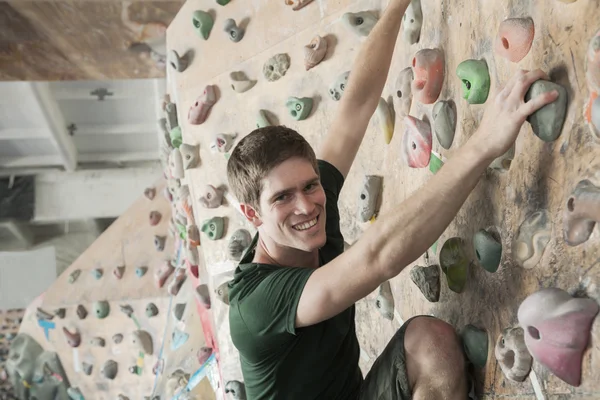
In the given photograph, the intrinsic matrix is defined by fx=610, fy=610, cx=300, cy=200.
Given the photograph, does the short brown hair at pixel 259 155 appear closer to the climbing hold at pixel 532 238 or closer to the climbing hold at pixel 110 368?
the climbing hold at pixel 532 238

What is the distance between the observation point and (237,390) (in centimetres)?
261

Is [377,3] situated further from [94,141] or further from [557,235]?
[94,141]

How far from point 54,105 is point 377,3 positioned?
4.59 meters

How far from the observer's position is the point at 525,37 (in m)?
1.15

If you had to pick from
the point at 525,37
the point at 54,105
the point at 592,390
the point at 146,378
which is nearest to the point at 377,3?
the point at 525,37

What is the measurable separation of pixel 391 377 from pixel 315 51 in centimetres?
131

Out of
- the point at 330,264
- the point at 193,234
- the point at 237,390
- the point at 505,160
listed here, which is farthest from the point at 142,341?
the point at 505,160

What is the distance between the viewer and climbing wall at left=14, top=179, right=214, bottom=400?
4188mm

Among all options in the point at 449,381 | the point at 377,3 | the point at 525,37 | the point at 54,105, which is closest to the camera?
the point at 525,37

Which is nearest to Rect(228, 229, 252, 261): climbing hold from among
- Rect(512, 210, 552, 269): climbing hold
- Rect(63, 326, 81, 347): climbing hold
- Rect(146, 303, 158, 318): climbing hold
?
Rect(512, 210, 552, 269): climbing hold

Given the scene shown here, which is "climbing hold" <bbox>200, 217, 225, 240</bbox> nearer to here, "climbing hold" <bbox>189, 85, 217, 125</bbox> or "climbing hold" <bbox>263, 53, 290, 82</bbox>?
"climbing hold" <bbox>189, 85, 217, 125</bbox>

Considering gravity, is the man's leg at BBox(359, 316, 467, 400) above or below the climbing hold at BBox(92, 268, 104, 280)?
below

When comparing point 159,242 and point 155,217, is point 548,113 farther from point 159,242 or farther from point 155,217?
point 155,217

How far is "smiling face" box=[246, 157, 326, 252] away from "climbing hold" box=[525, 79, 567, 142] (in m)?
0.45
